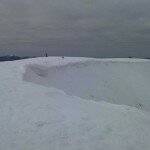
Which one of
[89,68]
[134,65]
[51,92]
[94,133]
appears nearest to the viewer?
[94,133]

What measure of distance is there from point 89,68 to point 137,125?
1734 centimetres

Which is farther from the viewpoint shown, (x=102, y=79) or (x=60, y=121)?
(x=102, y=79)

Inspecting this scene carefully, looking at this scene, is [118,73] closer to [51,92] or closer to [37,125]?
[51,92]

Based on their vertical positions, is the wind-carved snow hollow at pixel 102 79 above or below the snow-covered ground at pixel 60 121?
below

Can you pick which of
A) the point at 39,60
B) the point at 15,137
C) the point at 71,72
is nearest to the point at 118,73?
the point at 71,72

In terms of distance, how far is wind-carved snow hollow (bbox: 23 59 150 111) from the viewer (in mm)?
24891

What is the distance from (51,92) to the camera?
14750mm

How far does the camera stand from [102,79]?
28.3 meters

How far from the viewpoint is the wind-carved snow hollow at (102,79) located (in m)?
24.9

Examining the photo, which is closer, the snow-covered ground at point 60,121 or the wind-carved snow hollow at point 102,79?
the snow-covered ground at point 60,121

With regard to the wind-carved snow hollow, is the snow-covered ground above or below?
above

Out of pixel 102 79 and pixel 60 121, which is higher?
pixel 60 121

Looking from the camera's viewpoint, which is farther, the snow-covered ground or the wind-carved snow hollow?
the wind-carved snow hollow

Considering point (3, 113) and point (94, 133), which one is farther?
point (3, 113)
